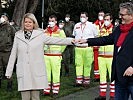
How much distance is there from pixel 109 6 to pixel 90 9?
2.59 m

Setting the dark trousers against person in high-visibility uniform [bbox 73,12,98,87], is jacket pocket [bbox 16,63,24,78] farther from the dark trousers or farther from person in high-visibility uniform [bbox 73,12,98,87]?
person in high-visibility uniform [bbox 73,12,98,87]

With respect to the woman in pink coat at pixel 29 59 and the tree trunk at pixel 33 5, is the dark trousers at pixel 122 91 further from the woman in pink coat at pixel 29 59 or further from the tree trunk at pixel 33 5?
the tree trunk at pixel 33 5

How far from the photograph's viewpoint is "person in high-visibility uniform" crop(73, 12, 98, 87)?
1188 centimetres

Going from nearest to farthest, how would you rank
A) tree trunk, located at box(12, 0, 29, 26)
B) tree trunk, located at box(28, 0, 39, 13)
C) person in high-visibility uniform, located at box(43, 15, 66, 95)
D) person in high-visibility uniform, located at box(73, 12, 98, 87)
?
person in high-visibility uniform, located at box(43, 15, 66, 95) → person in high-visibility uniform, located at box(73, 12, 98, 87) → tree trunk, located at box(12, 0, 29, 26) → tree trunk, located at box(28, 0, 39, 13)

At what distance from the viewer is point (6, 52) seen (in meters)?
11.4

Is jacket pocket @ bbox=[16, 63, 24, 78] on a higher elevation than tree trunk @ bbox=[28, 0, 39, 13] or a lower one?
lower

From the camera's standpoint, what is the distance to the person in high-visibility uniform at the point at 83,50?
39.0 ft

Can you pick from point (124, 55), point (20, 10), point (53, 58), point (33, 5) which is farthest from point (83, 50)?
point (33, 5)

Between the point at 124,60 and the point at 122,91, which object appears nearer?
the point at 124,60

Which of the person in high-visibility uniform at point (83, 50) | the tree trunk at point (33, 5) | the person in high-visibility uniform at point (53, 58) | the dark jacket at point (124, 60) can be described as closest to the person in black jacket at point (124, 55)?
the dark jacket at point (124, 60)

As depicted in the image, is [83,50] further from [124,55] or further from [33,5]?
[33,5]

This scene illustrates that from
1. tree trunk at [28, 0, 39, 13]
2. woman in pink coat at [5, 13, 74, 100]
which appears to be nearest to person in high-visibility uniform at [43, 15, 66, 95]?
woman in pink coat at [5, 13, 74, 100]

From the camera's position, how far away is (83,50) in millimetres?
A: 11969

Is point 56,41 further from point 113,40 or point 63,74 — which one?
point 63,74
